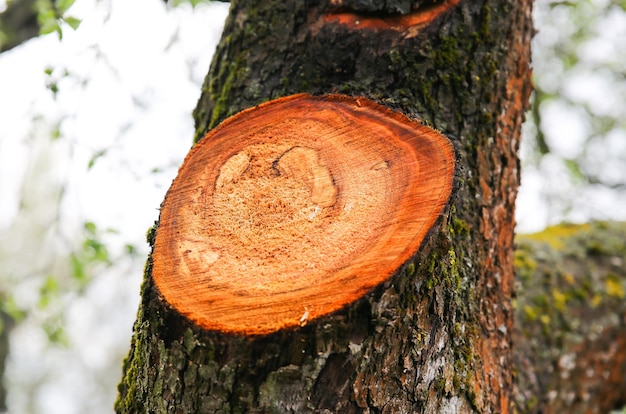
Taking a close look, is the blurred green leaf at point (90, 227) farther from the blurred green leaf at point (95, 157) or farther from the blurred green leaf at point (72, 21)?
the blurred green leaf at point (72, 21)

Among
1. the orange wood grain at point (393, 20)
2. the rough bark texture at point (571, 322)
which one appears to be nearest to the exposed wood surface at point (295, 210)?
the orange wood grain at point (393, 20)

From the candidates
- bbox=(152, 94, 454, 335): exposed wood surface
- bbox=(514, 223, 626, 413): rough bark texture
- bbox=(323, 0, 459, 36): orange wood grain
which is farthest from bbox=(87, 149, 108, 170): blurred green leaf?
bbox=(514, 223, 626, 413): rough bark texture

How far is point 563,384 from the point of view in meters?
2.36

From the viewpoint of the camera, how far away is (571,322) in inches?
98.3

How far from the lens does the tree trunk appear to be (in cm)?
104

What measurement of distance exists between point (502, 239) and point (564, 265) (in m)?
1.27

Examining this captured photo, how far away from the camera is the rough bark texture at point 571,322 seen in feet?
7.41

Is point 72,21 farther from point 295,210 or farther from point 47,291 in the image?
point 47,291

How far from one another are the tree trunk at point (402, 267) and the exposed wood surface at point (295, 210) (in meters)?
0.04

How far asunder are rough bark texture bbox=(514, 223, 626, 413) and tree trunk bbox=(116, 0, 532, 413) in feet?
2.14

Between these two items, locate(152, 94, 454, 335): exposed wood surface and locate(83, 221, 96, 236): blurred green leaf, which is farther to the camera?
locate(83, 221, 96, 236): blurred green leaf

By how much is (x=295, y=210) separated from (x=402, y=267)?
0.28m

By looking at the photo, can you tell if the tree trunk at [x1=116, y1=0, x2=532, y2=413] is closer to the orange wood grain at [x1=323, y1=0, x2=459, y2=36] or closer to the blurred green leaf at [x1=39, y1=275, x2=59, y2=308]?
the orange wood grain at [x1=323, y1=0, x2=459, y2=36]

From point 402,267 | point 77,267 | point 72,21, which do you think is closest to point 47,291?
point 77,267
